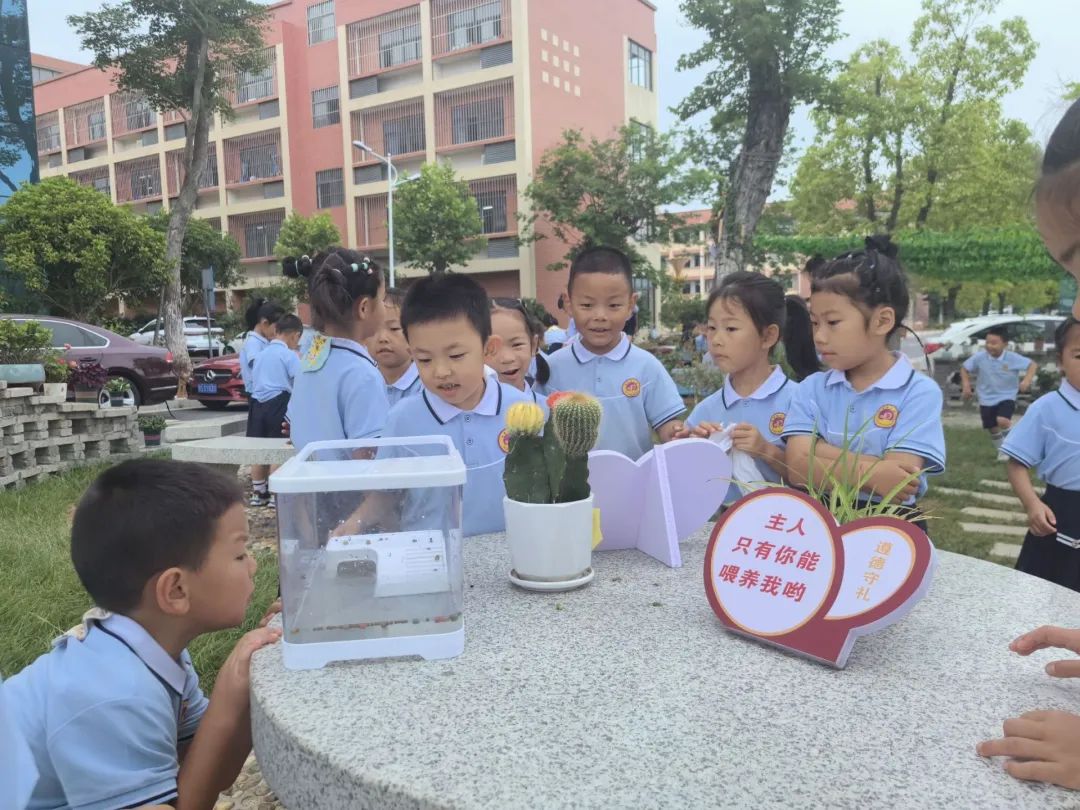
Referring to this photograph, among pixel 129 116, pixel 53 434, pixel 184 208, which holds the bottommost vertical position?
pixel 53 434

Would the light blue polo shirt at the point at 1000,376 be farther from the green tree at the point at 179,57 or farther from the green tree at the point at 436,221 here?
the green tree at the point at 436,221

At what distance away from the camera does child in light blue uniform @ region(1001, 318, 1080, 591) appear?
2453 mm

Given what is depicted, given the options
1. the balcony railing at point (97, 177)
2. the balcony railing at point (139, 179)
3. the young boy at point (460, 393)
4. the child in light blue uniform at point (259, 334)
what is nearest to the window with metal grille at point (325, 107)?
the balcony railing at point (139, 179)

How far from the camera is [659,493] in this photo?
1.56 m

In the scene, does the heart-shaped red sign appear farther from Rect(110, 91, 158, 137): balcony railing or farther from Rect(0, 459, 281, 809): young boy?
Rect(110, 91, 158, 137): balcony railing

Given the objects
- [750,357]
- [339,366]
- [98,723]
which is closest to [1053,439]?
[750,357]

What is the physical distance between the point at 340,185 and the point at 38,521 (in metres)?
28.8

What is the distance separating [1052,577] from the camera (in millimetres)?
2461

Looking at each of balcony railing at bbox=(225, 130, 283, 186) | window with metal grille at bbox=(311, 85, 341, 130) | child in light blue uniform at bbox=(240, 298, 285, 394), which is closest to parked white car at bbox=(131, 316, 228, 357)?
balcony railing at bbox=(225, 130, 283, 186)

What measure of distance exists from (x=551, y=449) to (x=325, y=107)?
33.6 metres

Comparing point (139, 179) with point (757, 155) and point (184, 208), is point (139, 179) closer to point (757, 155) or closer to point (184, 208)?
point (184, 208)

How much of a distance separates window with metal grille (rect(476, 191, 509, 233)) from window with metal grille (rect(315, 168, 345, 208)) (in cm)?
625

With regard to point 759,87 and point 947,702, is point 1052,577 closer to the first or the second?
point 947,702

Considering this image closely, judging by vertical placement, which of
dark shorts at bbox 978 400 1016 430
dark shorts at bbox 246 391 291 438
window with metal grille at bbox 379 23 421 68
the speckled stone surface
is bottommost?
dark shorts at bbox 978 400 1016 430
